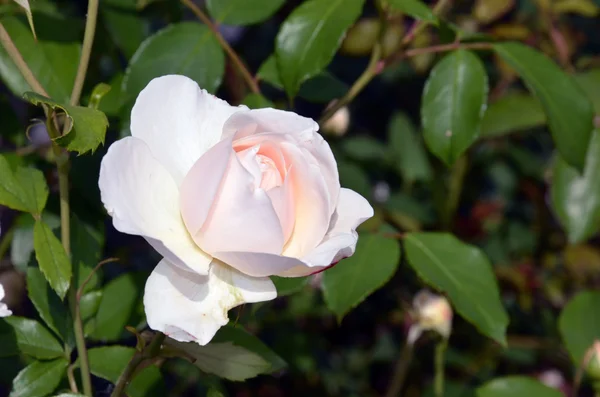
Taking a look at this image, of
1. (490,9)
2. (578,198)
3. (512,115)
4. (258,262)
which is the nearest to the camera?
(258,262)

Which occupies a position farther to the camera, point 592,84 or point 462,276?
point 592,84

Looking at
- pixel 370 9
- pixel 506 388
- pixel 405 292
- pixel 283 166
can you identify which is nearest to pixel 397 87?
pixel 370 9

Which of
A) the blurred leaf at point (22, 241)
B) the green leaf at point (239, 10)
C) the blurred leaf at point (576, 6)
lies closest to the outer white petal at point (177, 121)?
the green leaf at point (239, 10)

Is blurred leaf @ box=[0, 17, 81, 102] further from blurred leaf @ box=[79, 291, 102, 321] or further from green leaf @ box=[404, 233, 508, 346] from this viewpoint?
green leaf @ box=[404, 233, 508, 346]

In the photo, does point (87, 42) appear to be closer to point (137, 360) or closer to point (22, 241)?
point (137, 360)

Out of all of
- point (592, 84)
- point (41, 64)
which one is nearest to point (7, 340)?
point (41, 64)

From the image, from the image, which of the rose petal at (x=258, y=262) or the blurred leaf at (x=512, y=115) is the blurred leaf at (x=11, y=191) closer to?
the rose petal at (x=258, y=262)
